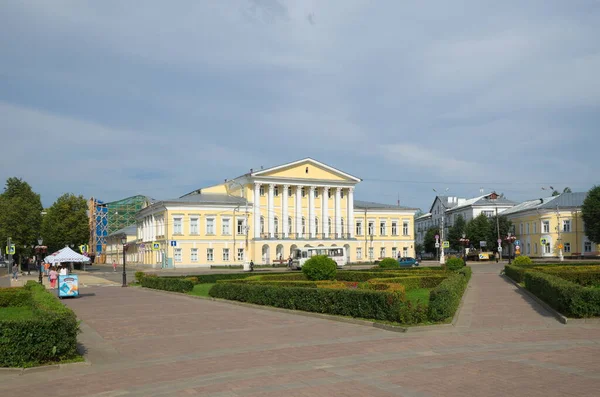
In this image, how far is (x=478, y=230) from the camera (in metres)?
92.4

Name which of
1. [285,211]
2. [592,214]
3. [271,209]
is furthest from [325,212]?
[592,214]

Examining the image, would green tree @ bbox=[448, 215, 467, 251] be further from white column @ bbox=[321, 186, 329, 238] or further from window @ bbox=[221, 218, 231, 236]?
window @ bbox=[221, 218, 231, 236]

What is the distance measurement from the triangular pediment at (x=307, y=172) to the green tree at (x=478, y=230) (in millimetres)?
24414

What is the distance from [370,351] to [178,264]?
198 ft

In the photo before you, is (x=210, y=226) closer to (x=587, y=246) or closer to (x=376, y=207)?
(x=376, y=207)

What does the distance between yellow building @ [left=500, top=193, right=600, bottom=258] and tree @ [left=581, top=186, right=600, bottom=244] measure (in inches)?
175

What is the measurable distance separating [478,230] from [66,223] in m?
62.8

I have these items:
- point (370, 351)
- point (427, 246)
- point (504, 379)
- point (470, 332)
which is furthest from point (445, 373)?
point (427, 246)

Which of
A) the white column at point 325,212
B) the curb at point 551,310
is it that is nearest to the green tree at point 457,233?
the white column at point 325,212

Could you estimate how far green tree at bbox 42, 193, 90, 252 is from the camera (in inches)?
3110

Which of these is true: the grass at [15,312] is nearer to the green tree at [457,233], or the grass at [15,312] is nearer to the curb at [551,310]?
the curb at [551,310]

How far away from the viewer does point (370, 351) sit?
12.2 meters

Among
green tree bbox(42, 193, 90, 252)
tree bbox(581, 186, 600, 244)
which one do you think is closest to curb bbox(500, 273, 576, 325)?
tree bbox(581, 186, 600, 244)

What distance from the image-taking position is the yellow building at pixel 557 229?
82.2 meters
